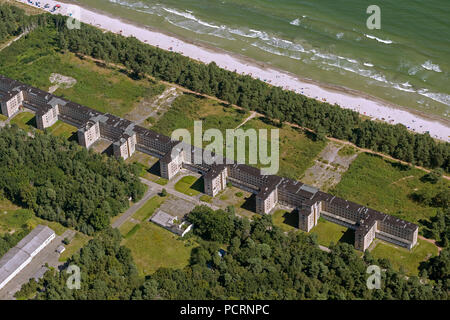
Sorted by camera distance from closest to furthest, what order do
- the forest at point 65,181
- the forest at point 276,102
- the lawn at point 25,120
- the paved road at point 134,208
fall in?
the forest at point 65,181
the paved road at point 134,208
the forest at point 276,102
the lawn at point 25,120

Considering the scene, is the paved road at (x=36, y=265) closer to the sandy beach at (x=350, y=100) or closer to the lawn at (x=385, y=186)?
the lawn at (x=385, y=186)

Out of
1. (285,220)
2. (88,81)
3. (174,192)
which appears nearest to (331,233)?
(285,220)

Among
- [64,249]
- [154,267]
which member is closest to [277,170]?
[154,267]

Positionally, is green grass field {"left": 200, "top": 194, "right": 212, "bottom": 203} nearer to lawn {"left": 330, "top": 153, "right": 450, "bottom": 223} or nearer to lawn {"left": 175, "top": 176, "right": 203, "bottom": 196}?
lawn {"left": 175, "top": 176, "right": 203, "bottom": 196}

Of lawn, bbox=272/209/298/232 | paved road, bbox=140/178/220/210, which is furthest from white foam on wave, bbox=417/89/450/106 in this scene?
paved road, bbox=140/178/220/210

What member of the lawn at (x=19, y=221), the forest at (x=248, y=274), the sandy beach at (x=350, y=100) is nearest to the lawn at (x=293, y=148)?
the sandy beach at (x=350, y=100)

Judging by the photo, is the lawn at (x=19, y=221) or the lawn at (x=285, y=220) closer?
the lawn at (x=19, y=221)

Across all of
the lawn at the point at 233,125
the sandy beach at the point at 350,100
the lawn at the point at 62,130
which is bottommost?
the lawn at the point at 62,130
